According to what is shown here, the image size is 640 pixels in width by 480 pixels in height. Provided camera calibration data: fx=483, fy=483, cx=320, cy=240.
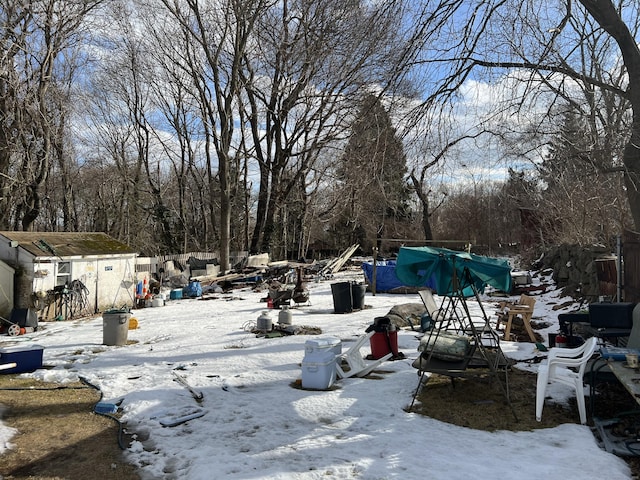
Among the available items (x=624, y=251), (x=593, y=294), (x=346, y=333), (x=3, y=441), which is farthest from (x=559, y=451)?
(x=593, y=294)

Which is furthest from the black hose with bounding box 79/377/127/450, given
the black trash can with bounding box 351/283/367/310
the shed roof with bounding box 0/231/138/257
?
the black trash can with bounding box 351/283/367/310

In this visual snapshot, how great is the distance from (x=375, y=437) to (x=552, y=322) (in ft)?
28.6

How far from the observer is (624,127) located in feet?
24.4

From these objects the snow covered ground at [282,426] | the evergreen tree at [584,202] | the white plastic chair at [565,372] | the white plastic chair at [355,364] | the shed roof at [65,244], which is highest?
the evergreen tree at [584,202]

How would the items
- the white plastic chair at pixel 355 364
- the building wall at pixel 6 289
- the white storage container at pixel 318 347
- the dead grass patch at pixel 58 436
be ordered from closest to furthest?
the dead grass patch at pixel 58 436 → the white storage container at pixel 318 347 → the white plastic chair at pixel 355 364 → the building wall at pixel 6 289

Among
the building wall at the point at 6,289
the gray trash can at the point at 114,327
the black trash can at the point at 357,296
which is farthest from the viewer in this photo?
the black trash can at the point at 357,296

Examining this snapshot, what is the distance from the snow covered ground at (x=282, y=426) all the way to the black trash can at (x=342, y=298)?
4092 mm

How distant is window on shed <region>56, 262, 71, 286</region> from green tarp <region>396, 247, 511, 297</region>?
437 inches

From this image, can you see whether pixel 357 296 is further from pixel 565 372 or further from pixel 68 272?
pixel 565 372

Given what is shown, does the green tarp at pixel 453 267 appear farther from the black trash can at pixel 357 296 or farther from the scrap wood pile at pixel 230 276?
the scrap wood pile at pixel 230 276

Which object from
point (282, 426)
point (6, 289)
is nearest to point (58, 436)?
point (282, 426)

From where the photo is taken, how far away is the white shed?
13.4 metres

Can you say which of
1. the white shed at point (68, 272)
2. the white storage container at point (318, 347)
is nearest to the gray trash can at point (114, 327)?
the white shed at point (68, 272)

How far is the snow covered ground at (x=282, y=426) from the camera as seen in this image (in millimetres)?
4566
